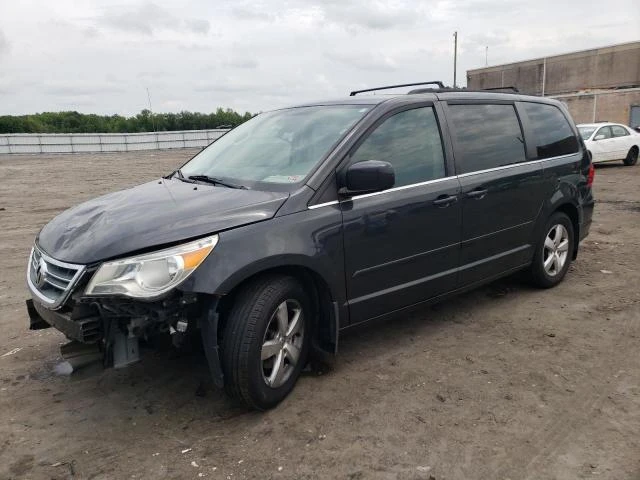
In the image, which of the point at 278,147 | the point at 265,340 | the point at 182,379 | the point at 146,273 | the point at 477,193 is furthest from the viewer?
the point at 477,193

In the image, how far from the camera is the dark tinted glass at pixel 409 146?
3.77 m

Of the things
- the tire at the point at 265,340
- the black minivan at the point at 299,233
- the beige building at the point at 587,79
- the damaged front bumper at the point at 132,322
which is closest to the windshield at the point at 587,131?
the black minivan at the point at 299,233

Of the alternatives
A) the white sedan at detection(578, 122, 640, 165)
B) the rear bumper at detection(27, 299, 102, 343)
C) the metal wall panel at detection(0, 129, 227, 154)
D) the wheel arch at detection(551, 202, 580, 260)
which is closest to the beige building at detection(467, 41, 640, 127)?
the white sedan at detection(578, 122, 640, 165)

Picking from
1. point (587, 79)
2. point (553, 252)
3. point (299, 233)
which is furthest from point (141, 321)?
point (587, 79)

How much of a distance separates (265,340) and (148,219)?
0.95 meters

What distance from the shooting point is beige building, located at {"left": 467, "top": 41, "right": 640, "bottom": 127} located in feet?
134

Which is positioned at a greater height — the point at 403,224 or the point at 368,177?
the point at 368,177

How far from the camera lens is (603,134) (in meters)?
17.4

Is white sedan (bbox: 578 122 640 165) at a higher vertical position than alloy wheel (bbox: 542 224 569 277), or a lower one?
higher

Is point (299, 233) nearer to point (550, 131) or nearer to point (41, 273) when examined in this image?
point (41, 273)

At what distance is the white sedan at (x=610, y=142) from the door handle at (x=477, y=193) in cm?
1438

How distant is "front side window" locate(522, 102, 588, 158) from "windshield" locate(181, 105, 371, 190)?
6.80 ft

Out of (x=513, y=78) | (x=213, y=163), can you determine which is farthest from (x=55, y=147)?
(x=513, y=78)

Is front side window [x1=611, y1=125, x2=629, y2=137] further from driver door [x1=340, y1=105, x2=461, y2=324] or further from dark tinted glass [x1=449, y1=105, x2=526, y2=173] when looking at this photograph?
driver door [x1=340, y1=105, x2=461, y2=324]
